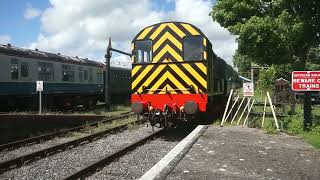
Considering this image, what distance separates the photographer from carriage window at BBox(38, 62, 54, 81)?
21.1m

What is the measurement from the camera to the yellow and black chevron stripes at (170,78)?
464 inches

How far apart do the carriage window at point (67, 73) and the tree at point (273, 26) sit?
9541mm

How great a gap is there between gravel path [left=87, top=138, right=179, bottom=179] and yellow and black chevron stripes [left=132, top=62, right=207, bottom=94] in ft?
5.19

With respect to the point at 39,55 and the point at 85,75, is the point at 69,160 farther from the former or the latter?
the point at 85,75

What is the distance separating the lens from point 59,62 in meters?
22.8

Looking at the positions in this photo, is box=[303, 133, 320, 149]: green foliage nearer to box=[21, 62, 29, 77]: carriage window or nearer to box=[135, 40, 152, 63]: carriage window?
box=[135, 40, 152, 63]: carriage window

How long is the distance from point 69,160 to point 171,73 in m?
4.10

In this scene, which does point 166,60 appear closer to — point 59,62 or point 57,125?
point 57,125

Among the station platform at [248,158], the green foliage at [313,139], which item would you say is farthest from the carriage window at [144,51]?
the green foliage at [313,139]

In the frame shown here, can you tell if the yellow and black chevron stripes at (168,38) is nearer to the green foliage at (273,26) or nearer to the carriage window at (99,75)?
the green foliage at (273,26)

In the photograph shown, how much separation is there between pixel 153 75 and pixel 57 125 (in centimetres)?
502

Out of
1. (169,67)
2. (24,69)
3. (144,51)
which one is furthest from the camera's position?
(24,69)

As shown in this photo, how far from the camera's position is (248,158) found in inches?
302

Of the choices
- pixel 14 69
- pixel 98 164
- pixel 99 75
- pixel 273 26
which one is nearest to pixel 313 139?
pixel 98 164
